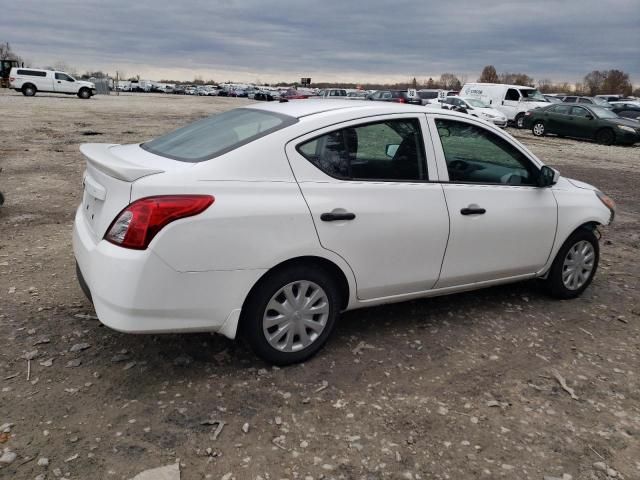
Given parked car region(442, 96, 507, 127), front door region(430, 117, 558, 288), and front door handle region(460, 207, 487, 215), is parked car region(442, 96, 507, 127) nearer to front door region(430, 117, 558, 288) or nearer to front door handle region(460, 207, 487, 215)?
front door region(430, 117, 558, 288)

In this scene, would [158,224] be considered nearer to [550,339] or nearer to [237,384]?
[237,384]

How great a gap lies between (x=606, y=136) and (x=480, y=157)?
20.2 m

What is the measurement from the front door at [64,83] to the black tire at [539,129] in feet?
115

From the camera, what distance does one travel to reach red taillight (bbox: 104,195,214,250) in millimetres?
2896

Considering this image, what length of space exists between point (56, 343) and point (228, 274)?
147 cm

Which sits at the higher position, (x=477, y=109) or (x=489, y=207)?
(x=477, y=109)

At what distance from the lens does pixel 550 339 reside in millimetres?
4145

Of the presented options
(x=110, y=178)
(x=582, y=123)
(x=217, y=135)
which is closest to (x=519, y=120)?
(x=582, y=123)

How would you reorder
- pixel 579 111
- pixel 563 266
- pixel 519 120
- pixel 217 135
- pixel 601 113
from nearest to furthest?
1. pixel 217 135
2. pixel 563 266
3. pixel 601 113
4. pixel 579 111
5. pixel 519 120

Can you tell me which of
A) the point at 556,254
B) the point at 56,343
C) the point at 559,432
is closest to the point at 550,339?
the point at 556,254

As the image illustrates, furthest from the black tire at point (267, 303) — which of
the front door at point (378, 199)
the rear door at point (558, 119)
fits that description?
the rear door at point (558, 119)

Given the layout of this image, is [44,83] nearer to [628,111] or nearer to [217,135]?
[628,111]

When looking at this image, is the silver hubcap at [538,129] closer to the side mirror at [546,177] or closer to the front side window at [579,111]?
the front side window at [579,111]

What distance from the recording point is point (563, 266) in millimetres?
4746
